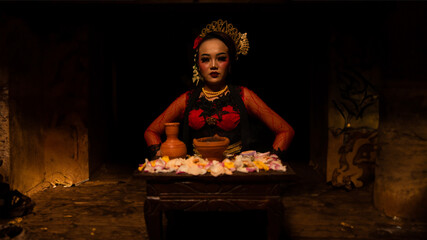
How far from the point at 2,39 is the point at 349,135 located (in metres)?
4.91

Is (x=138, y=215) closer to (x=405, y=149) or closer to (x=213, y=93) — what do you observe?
(x=213, y=93)

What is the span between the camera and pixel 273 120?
3.19 meters

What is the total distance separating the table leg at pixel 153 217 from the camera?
244 cm

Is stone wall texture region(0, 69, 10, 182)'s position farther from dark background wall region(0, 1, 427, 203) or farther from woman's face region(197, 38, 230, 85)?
woman's face region(197, 38, 230, 85)

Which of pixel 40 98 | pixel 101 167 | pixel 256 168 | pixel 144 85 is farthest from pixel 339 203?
pixel 144 85

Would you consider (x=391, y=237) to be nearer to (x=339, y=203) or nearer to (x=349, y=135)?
(x=339, y=203)

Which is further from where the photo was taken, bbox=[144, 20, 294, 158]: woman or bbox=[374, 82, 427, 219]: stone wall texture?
bbox=[374, 82, 427, 219]: stone wall texture

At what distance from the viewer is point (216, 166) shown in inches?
95.0

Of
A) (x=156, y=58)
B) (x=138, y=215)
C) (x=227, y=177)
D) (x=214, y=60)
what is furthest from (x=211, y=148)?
(x=156, y=58)

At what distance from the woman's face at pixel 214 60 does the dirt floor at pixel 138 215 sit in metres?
1.64

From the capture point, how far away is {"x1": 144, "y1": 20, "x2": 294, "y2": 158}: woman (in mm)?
3178

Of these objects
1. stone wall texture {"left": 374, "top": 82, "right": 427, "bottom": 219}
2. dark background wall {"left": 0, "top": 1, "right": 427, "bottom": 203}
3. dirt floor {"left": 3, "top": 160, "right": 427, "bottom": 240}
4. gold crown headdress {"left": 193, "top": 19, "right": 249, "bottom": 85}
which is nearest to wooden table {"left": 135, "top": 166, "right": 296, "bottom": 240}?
dirt floor {"left": 3, "top": 160, "right": 427, "bottom": 240}

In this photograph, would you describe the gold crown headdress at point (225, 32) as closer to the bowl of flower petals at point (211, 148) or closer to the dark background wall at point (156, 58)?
the dark background wall at point (156, 58)

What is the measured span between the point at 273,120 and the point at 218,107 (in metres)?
0.56
